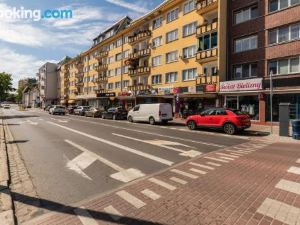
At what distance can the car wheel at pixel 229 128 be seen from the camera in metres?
18.5

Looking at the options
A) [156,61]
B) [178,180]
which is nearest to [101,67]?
[156,61]

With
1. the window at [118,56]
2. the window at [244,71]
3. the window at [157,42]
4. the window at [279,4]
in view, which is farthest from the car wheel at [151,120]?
the window at [118,56]

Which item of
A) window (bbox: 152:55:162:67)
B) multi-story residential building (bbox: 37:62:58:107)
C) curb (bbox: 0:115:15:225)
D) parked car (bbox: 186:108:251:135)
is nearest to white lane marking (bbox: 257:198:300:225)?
curb (bbox: 0:115:15:225)

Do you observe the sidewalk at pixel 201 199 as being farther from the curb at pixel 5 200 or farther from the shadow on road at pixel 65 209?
the curb at pixel 5 200

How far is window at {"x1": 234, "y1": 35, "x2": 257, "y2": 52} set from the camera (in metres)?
26.6

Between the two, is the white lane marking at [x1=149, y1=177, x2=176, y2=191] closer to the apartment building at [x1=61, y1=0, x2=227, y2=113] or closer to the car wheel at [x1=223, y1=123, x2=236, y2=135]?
the car wheel at [x1=223, y1=123, x2=236, y2=135]

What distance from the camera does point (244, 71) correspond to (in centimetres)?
2745

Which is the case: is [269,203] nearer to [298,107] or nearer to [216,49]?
[298,107]

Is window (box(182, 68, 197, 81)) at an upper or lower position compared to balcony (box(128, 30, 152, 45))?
lower

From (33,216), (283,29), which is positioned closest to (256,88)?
(283,29)

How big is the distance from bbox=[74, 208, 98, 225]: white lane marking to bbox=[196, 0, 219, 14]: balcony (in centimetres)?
2821

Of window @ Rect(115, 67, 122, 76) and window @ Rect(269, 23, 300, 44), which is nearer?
window @ Rect(269, 23, 300, 44)

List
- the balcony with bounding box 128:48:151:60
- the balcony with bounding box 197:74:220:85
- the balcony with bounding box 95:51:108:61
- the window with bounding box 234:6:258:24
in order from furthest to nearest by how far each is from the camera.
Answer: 1. the balcony with bounding box 95:51:108:61
2. the balcony with bounding box 128:48:151:60
3. the balcony with bounding box 197:74:220:85
4. the window with bounding box 234:6:258:24

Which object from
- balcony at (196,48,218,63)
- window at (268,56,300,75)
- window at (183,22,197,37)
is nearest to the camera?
window at (268,56,300,75)
